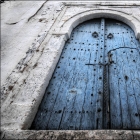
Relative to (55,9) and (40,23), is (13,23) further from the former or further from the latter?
(55,9)

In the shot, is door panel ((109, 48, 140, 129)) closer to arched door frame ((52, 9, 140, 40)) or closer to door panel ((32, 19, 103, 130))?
door panel ((32, 19, 103, 130))

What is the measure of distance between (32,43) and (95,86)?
1.69 metres

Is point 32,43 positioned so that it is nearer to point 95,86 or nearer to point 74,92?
point 74,92

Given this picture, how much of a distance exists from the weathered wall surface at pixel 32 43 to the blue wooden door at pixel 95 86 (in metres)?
0.19

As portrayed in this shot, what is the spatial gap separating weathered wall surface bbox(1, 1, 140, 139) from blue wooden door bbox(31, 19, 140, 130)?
0.19 m

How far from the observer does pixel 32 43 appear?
135 inches

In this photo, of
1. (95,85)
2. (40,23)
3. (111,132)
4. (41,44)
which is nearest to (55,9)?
(40,23)

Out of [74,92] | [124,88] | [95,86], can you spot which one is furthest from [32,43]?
[124,88]

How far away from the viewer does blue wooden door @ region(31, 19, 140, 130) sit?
223cm

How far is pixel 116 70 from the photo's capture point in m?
2.94

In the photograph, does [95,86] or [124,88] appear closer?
[124,88]

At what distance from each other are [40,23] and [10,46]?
1.04 m

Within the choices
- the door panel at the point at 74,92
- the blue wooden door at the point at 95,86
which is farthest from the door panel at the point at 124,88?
the door panel at the point at 74,92

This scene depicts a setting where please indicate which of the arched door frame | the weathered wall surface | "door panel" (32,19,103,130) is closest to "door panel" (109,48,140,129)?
"door panel" (32,19,103,130)
